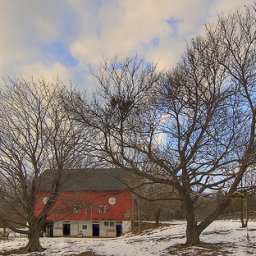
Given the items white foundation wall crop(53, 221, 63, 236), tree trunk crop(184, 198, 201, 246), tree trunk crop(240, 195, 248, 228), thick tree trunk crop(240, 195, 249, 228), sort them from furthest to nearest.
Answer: white foundation wall crop(53, 221, 63, 236)
tree trunk crop(184, 198, 201, 246)
thick tree trunk crop(240, 195, 249, 228)
tree trunk crop(240, 195, 248, 228)

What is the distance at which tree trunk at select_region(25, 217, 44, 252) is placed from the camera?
67.9 feet

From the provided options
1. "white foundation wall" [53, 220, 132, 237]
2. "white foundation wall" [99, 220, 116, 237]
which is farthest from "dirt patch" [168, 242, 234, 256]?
"white foundation wall" [99, 220, 116, 237]

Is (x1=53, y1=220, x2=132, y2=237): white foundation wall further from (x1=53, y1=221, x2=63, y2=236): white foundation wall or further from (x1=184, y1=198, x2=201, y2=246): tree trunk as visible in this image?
(x1=184, y1=198, x2=201, y2=246): tree trunk

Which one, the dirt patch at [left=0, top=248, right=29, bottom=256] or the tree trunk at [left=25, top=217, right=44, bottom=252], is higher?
the tree trunk at [left=25, top=217, right=44, bottom=252]

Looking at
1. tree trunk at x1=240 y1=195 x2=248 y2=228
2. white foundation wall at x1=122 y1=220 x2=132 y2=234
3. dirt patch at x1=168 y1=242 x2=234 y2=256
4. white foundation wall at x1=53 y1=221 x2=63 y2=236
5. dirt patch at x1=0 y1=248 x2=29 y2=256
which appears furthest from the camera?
white foundation wall at x1=53 y1=221 x2=63 y2=236

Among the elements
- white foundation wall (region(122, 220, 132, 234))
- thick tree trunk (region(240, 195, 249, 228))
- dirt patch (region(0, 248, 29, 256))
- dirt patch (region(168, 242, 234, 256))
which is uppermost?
thick tree trunk (region(240, 195, 249, 228))

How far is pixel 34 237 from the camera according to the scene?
69.3 ft

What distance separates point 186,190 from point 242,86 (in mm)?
5171

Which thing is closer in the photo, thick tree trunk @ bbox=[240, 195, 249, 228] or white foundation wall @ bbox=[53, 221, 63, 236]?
thick tree trunk @ bbox=[240, 195, 249, 228]

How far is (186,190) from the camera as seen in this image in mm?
16469

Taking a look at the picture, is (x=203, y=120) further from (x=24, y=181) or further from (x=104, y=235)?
(x=104, y=235)

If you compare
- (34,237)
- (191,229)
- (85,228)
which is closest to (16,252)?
(34,237)

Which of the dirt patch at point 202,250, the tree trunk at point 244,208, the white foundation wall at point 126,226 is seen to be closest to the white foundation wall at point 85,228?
the white foundation wall at point 126,226

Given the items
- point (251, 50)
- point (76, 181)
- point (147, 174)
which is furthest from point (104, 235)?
point (251, 50)
